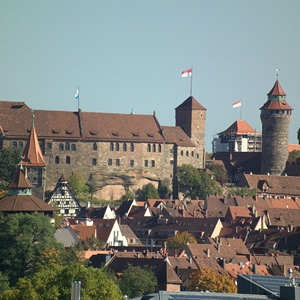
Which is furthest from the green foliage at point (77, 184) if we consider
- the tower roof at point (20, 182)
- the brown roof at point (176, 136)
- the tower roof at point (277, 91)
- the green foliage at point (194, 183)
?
the tower roof at point (20, 182)

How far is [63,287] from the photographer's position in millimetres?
59812

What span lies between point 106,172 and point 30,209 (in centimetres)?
4010

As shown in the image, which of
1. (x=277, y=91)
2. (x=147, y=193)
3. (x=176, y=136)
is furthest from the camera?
(x=277, y=91)

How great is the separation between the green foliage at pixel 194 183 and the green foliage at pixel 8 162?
649 inches

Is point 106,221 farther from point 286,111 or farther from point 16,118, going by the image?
point 286,111

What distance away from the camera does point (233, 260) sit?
94750 millimetres

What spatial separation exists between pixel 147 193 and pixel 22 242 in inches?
2044

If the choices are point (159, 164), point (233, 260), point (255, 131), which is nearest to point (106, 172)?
point (159, 164)

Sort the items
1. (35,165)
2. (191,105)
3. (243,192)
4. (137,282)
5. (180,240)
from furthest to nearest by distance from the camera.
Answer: (191,105), (243,192), (35,165), (180,240), (137,282)

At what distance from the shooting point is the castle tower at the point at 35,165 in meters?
125

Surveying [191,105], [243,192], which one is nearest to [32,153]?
[191,105]

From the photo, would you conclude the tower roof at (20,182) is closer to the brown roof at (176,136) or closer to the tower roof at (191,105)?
the brown roof at (176,136)

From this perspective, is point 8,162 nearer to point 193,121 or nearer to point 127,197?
point 127,197

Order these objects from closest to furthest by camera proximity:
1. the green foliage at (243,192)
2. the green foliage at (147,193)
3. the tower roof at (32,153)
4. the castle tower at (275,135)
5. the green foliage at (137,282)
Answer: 1. the green foliage at (137,282)
2. the tower roof at (32,153)
3. the green foliage at (147,193)
4. the green foliage at (243,192)
5. the castle tower at (275,135)
